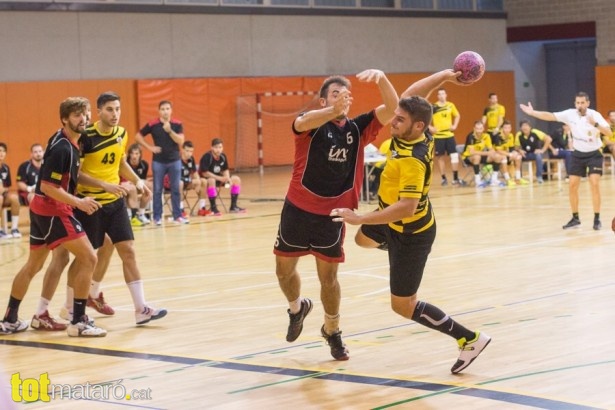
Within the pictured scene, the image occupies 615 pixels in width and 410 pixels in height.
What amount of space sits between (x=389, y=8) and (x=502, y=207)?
1532 centimetres

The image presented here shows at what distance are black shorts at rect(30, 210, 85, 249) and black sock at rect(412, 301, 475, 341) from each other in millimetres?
3203

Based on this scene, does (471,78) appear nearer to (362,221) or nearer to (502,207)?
(362,221)

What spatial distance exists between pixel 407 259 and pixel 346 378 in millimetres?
865

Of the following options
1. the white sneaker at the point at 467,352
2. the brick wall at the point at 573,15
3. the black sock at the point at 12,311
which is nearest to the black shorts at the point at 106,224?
the black sock at the point at 12,311

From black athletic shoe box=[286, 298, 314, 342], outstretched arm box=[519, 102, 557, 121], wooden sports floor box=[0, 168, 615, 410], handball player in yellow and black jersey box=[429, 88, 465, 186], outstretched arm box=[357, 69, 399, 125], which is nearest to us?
wooden sports floor box=[0, 168, 615, 410]

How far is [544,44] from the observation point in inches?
1505

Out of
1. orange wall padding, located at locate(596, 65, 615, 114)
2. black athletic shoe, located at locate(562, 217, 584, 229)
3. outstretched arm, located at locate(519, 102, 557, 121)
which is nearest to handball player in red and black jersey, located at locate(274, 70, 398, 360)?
outstretched arm, located at locate(519, 102, 557, 121)

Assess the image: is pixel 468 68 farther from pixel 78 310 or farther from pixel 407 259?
pixel 78 310

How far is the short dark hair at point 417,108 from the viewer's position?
6.91 meters

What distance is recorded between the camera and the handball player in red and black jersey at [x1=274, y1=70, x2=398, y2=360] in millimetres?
7523

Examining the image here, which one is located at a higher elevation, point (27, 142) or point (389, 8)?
point (389, 8)

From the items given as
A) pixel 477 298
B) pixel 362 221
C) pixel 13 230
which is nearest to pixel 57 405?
pixel 362 221

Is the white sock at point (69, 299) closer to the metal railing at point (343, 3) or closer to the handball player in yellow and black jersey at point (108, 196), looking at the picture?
the handball player in yellow and black jersey at point (108, 196)

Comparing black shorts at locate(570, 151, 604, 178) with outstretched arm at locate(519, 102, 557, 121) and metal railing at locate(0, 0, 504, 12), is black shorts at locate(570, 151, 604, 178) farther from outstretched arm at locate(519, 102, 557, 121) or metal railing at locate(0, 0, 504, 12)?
metal railing at locate(0, 0, 504, 12)
